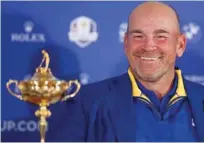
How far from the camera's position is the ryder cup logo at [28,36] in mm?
1817

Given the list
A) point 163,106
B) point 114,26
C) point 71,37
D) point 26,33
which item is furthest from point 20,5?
point 163,106

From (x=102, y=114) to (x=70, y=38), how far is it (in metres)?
0.35

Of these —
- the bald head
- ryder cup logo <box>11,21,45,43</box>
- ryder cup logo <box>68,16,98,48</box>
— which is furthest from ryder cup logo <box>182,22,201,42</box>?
ryder cup logo <box>11,21,45,43</box>

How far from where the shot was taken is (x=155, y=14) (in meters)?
1.67

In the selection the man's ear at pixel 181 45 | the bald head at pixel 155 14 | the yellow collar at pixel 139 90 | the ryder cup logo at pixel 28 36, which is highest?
the bald head at pixel 155 14

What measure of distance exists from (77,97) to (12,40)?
1.18ft

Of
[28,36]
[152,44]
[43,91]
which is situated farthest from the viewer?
[28,36]

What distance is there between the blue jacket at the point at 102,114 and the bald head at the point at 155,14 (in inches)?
9.2

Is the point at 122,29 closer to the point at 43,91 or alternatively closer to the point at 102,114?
the point at 102,114

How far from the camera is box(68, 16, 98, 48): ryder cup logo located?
1827 millimetres

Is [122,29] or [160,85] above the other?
[122,29]

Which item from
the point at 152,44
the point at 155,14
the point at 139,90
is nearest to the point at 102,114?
the point at 139,90

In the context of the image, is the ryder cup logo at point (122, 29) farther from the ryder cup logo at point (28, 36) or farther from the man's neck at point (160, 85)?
the ryder cup logo at point (28, 36)

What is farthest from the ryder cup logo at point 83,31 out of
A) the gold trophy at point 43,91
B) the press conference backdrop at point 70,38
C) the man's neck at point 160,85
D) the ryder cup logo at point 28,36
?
the gold trophy at point 43,91
